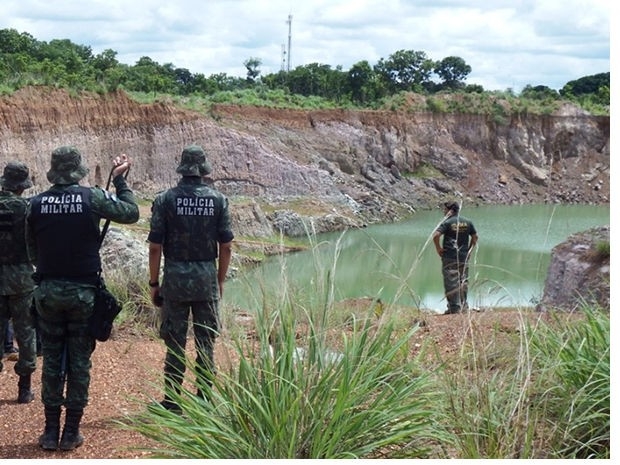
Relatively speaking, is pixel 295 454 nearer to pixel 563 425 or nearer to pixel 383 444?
pixel 383 444

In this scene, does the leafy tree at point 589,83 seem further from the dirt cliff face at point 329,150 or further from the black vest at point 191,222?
the black vest at point 191,222

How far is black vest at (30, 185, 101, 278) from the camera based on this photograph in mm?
4406

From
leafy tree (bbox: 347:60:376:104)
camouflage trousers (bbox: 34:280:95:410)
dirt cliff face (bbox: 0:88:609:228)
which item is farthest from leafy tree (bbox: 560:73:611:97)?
camouflage trousers (bbox: 34:280:95:410)

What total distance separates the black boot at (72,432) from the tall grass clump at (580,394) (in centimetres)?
249

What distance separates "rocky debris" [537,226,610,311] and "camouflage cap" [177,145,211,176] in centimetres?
652

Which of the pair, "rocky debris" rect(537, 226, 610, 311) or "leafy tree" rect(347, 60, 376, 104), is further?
"leafy tree" rect(347, 60, 376, 104)

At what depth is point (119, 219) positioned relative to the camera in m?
4.48

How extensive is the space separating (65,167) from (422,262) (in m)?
8.06

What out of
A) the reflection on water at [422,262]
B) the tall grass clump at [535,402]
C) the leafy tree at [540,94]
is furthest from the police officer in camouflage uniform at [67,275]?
the leafy tree at [540,94]

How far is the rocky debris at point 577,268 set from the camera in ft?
34.3

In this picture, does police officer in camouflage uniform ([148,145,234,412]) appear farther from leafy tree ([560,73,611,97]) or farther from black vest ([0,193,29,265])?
leafy tree ([560,73,611,97])

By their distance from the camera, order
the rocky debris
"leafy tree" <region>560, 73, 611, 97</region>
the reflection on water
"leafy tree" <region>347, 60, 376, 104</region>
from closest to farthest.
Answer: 1. the reflection on water
2. the rocky debris
3. "leafy tree" <region>347, 60, 376, 104</region>
4. "leafy tree" <region>560, 73, 611, 97</region>

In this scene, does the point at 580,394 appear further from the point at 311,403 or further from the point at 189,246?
the point at 189,246

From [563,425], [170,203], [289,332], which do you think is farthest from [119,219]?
[563,425]
